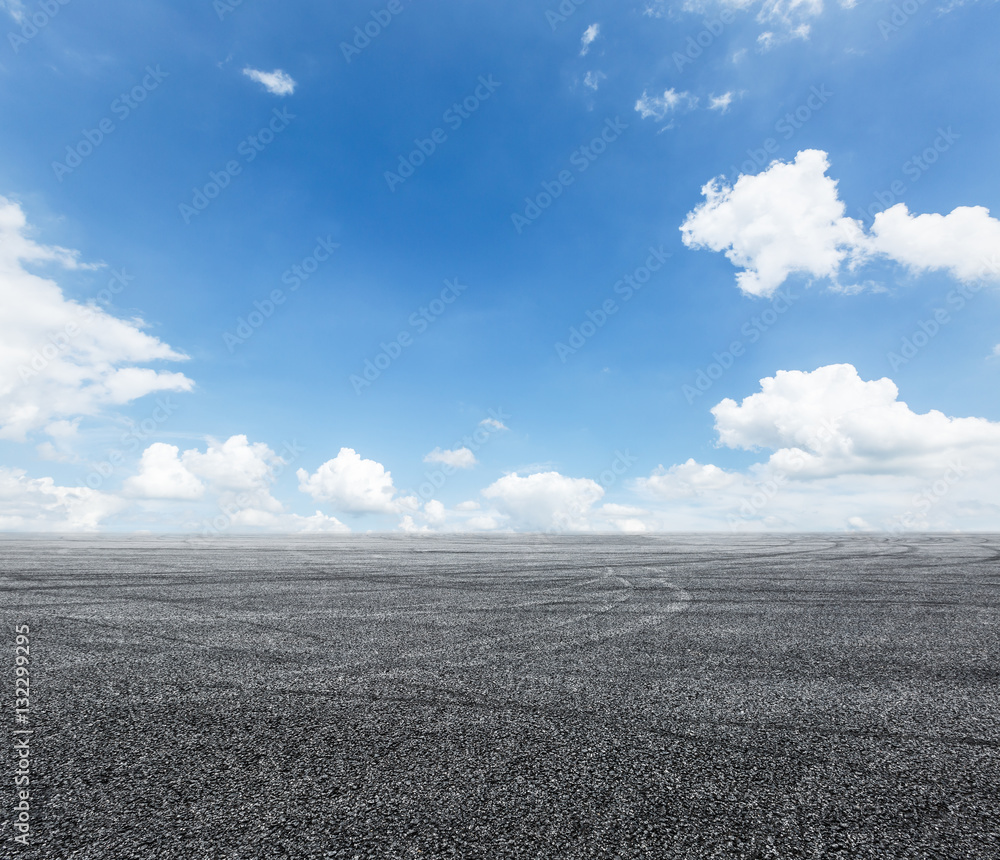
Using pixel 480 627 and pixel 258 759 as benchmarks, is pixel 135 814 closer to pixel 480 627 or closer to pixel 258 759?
pixel 258 759

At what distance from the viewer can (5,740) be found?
11.2 feet

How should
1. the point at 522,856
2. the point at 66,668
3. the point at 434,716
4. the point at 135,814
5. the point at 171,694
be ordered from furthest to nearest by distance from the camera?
the point at 66,668
the point at 171,694
the point at 434,716
the point at 135,814
the point at 522,856

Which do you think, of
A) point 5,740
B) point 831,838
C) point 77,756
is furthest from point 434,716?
point 5,740

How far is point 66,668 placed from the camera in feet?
16.0

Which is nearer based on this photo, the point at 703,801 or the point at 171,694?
the point at 703,801

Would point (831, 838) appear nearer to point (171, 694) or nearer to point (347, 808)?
point (347, 808)

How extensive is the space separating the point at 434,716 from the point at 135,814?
67.6 inches

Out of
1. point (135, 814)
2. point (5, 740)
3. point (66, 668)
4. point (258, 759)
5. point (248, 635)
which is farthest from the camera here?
point (248, 635)

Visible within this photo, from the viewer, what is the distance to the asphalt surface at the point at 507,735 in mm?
2420

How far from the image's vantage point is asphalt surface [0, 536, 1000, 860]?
7.94 feet

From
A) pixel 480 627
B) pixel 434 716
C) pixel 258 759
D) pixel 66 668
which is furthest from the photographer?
pixel 480 627

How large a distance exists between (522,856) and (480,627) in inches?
183

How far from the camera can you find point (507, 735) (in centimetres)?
340

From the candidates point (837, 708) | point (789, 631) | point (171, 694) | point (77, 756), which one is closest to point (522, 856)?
point (77, 756)
